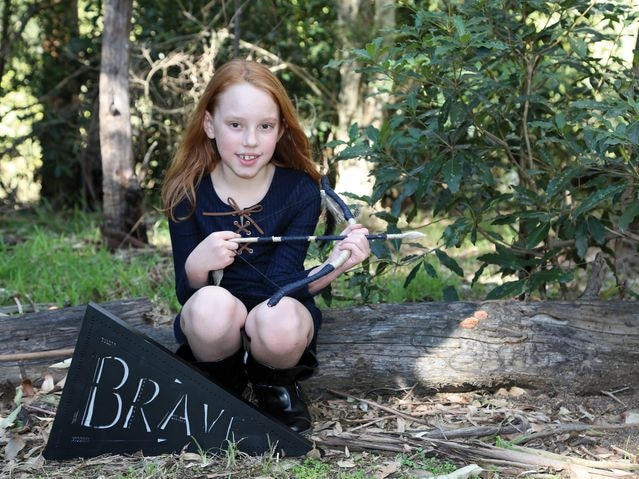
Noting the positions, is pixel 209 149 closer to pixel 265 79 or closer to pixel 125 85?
pixel 265 79

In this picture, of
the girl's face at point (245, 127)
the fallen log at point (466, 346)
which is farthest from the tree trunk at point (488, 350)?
the girl's face at point (245, 127)

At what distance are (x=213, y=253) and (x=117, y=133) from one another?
3057mm

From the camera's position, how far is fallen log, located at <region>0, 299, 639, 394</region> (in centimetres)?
321

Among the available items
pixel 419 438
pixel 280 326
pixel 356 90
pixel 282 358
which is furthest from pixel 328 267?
pixel 356 90

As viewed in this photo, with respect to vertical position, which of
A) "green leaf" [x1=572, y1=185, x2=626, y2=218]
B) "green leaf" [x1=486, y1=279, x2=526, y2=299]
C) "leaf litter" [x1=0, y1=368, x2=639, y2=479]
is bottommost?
"leaf litter" [x1=0, y1=368, x2=639, y2=479]

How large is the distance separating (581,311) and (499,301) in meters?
0.31

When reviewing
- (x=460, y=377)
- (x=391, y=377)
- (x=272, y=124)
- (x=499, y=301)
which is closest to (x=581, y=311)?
(x=499, y=301)

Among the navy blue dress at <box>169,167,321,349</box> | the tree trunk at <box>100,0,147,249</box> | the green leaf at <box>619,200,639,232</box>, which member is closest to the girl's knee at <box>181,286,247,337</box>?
the navy blue dress at <box>169,167,321,349</box>

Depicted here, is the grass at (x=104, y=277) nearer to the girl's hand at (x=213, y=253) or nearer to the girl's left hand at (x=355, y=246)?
the girl's left hand at (x=355, y=246)

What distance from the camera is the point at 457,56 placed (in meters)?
3.20

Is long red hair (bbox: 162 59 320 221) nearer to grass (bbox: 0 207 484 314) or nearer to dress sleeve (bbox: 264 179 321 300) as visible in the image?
dress sleeve (bbox: 264 179 321 300)

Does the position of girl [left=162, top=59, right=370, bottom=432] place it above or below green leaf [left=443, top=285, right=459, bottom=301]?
above

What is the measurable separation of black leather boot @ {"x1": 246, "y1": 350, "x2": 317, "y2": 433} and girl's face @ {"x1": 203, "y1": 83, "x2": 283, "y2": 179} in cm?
65

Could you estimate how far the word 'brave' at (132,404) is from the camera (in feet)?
8.82
